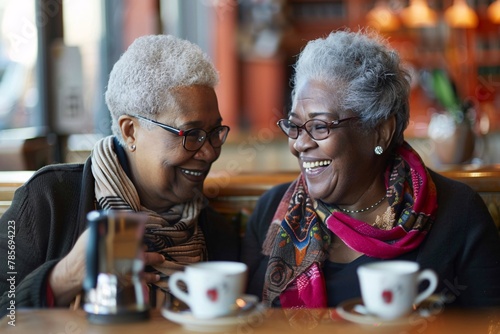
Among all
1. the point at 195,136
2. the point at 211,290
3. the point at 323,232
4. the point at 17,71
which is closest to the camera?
the point at 211,290

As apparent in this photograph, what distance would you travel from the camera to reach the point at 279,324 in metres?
1.28

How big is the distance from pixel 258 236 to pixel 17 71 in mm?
2356

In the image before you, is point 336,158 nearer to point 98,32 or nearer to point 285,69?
point 98,32

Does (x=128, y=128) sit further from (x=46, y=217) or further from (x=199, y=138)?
(x=46, y=217)

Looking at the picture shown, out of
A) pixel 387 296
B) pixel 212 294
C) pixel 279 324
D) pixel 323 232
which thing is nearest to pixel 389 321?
pixel 387 296

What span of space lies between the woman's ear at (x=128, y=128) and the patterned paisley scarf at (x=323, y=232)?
460mm

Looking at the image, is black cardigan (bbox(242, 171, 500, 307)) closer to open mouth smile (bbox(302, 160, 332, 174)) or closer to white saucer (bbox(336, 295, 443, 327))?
open mouth smile (bbox(302, 160, 332, 174))

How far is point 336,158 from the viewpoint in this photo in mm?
1910

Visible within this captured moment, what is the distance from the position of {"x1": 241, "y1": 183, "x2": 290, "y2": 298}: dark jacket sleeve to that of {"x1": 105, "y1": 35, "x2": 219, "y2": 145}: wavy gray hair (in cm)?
42

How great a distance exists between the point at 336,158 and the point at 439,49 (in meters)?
7.10

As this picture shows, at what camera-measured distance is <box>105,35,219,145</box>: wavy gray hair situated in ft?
6.02

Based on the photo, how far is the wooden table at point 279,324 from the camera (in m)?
1.23

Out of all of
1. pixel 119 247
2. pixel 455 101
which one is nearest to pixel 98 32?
pixel 455 101

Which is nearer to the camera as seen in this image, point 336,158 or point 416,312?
point 416,312
